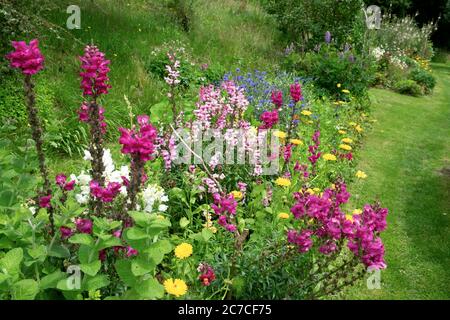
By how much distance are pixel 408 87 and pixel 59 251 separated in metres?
11.6

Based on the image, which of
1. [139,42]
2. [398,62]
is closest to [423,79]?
[398,62]

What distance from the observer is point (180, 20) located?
10289 mm

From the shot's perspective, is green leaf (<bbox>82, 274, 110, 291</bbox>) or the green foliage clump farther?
the green foliage clump

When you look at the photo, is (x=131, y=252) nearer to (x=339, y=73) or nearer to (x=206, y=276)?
(x=206, y=276)

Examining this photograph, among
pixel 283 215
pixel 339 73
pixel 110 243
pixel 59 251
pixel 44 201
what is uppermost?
pixel 110 243

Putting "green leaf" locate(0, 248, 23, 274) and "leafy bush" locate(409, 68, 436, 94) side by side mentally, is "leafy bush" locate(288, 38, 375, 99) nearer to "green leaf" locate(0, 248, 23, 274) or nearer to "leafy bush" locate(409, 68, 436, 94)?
"leafy bush" locate(409, 68, 436, 94)

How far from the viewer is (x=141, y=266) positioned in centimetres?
213

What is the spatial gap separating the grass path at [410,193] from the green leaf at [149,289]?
2070 mm

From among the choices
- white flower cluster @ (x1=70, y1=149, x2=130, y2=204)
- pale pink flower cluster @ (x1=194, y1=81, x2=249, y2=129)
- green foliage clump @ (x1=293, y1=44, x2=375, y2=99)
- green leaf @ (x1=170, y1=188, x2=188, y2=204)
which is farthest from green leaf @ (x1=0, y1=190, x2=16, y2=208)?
green foliage clump @ (x1=293, y1=44, x2=375, y2=99)

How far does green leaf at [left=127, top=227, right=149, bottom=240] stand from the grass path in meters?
2.23

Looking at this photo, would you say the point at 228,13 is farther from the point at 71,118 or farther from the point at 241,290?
the point at 241,290

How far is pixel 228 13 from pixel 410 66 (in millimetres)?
6073

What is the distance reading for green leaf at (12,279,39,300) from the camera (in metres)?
2.08
